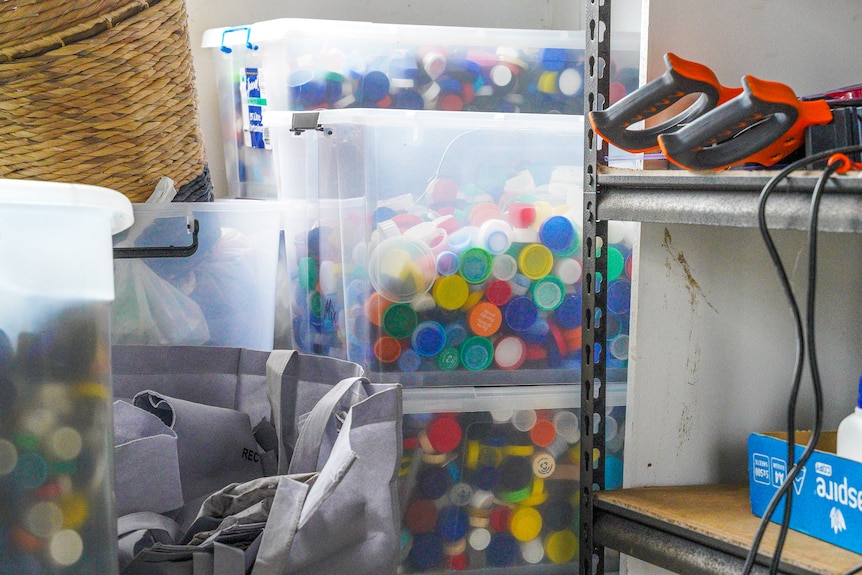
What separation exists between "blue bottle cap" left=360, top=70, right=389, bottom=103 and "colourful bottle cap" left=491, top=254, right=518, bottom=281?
0.80ft

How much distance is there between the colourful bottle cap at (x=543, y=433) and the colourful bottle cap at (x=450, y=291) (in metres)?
0.17

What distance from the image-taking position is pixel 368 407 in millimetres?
670

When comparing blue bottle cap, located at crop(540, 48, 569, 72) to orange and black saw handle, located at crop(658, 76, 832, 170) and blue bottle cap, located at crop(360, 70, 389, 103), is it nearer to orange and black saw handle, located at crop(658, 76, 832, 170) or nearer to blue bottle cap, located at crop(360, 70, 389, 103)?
blue bottle cap, located at crop(360, 70, 389, 103)

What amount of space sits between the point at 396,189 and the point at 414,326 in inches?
6.1

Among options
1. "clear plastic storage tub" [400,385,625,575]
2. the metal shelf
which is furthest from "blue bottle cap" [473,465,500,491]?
the metal shelf

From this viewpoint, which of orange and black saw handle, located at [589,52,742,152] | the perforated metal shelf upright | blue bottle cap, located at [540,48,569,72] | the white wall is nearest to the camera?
orange and black saw handle, located at [589,52,742,152]

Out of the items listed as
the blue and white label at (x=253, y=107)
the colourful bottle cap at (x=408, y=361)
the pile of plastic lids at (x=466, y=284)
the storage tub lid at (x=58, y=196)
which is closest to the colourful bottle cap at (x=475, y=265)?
the pile of plastic lids at (x=466, y=284)

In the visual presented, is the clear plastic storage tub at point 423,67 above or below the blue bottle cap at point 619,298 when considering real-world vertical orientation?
above

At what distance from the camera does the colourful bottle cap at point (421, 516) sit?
0.92 meters

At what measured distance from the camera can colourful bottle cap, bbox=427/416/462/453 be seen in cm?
92

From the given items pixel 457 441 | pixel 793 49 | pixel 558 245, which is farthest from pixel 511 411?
pixel 793 49

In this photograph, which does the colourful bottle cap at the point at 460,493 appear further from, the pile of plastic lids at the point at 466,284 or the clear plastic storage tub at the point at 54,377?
the clear plastic storage tub at the point at 54,377

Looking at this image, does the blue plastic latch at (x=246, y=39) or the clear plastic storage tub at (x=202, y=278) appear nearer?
the clear plastic storage tub at (x=202, y=278)

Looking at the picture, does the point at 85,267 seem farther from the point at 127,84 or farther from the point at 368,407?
the point at 127,84
